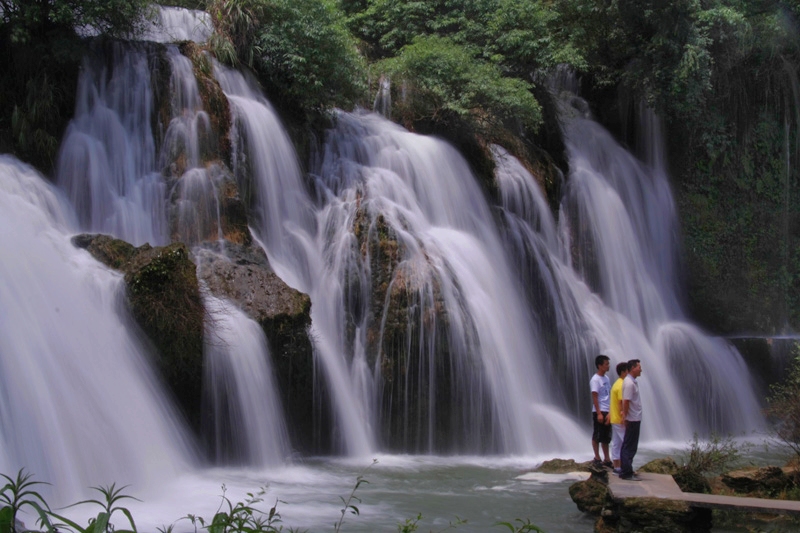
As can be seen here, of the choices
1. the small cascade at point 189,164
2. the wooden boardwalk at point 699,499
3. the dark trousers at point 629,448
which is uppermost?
the small cascade at point 189,164

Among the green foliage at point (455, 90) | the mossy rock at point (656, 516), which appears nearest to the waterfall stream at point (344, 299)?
the green foliage at point (455, 90)

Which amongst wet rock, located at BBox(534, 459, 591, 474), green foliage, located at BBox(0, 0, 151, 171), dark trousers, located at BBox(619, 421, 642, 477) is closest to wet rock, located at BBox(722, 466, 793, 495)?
dark trousers, located at BBox(619, 421, 642, 477)

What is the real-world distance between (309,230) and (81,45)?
4.84 m

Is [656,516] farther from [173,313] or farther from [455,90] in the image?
[455,90]

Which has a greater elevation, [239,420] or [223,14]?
[223,14]

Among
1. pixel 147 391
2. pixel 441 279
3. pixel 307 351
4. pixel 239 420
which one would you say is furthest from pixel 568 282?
pixel 147 391

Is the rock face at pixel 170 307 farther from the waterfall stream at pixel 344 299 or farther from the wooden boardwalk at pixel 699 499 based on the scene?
the wooden boardwalk at pixel 699 499

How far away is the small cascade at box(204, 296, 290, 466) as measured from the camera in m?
10.7

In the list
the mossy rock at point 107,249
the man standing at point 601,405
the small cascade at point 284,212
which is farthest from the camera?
the small cascade at point 284,212

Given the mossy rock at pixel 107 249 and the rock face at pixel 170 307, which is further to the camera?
the mossy rock at pixel 107 249

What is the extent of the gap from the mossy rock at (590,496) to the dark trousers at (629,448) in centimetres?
29

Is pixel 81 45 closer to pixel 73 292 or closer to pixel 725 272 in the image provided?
pixel 73 292

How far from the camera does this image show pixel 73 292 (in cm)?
971

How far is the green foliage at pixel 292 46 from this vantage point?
53.3 feet
